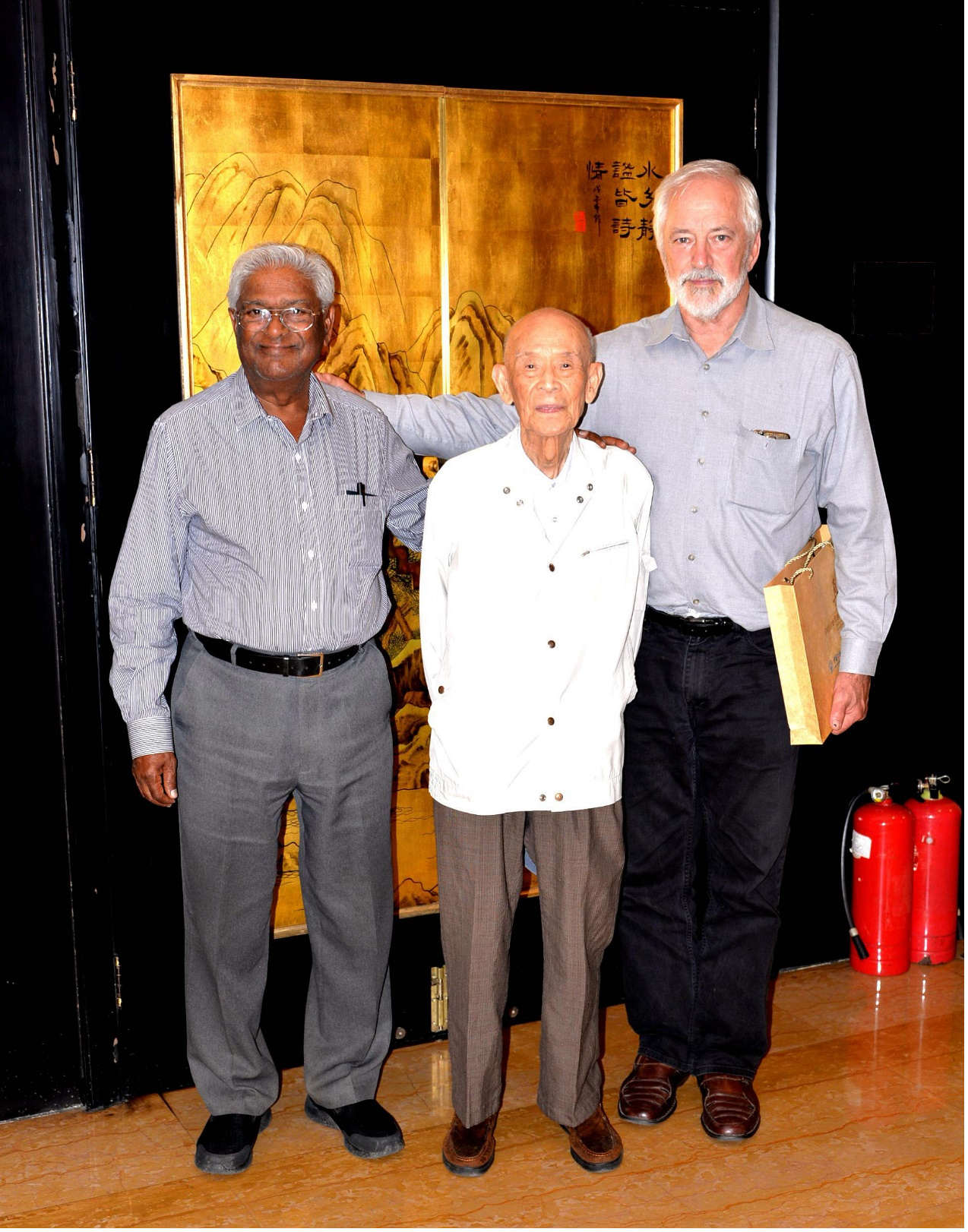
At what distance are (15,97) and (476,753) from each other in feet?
5.12

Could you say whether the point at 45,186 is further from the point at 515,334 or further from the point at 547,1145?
the point at 547,1145

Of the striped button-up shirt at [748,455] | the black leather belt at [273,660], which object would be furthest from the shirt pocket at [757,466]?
the black leather belt at [273,660]

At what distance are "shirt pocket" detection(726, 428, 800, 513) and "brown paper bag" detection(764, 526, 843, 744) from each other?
0.15 meters

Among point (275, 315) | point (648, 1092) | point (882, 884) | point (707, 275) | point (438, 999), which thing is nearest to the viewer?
point (275, 315)

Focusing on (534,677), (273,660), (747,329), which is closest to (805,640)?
(534,677)

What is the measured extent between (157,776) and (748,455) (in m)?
1.34

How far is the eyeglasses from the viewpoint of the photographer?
2383mm

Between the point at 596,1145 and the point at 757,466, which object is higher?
the point at 757,466

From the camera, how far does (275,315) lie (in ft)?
7.82

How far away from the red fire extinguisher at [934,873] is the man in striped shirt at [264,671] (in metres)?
1.58

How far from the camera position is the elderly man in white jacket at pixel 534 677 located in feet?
7.89

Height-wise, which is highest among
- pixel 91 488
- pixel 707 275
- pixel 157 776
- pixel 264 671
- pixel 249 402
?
pixel 707 275

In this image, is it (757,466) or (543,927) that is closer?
A: (543,927)

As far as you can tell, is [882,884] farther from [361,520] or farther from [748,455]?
[361,520]
